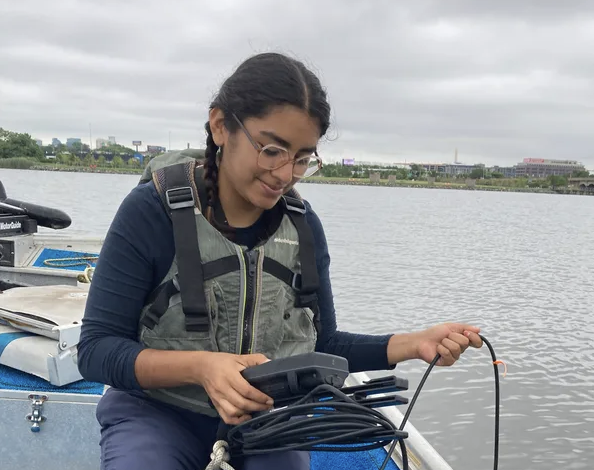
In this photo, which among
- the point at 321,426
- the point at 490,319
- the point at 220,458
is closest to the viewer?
the point at 321,426

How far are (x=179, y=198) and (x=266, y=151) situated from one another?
0.97ft

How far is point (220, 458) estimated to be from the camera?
159 centimetres

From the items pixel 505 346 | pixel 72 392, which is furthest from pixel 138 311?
pixel 505 346

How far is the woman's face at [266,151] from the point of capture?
171 centimetres

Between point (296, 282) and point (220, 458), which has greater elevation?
point (296, 282)

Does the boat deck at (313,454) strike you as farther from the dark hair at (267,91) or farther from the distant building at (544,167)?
the distant building at (544,167)

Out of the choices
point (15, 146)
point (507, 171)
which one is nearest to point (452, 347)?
point (15, 146)

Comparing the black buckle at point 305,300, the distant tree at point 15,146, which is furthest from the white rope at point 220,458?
the distant tree at point 15,146

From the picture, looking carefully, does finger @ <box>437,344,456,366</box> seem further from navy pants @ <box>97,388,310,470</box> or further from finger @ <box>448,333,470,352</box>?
navy pants @ <box>97,388,310,470</box>

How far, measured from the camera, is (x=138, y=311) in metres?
1.73

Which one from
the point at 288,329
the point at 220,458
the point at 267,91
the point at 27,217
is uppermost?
the point at 267,91

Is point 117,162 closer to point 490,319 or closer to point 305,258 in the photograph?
point 490,319

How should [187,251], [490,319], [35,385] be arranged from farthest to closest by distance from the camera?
[490,319]
[35,385]
[187,251]

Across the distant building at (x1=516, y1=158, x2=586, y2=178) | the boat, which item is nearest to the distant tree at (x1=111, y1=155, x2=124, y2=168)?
the boat
